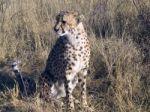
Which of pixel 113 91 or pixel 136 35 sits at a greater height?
pixel 136 35

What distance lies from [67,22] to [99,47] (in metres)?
0.86

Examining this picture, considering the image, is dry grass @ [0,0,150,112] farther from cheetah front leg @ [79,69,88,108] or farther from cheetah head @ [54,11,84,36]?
cheetah head @ [54,11,84,36]

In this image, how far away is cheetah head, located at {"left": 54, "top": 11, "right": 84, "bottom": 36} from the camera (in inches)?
150

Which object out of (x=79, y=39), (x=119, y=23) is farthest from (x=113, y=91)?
(x=119, y=23)

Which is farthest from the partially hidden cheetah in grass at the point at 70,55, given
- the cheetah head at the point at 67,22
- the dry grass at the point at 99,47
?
the dry grass at the point at 99,47

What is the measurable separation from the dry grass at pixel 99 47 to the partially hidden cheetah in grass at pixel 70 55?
0.20m

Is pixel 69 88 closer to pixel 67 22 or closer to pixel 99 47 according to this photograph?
pixel 67 22

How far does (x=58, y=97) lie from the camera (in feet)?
13.6

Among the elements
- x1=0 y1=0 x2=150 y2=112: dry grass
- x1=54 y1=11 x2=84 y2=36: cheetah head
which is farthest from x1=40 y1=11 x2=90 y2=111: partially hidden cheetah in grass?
x1=0 y1=0 x2=150 y2=112: dry grass

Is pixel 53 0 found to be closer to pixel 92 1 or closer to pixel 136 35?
pixel 92 1

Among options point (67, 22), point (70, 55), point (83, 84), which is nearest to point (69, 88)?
point (83, 84)

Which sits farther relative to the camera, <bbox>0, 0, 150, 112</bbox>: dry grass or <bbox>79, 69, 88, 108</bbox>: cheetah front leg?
<bbox>79, 69, 88, 108</bbox>: cheetah front leg

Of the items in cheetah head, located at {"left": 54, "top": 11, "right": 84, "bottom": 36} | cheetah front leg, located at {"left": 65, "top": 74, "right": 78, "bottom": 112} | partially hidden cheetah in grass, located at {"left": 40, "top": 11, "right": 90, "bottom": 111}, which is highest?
cheetah head, located at {"left": 54, "top": 11, "right": 84, "bottom": 36}

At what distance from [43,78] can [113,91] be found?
2.32ft
